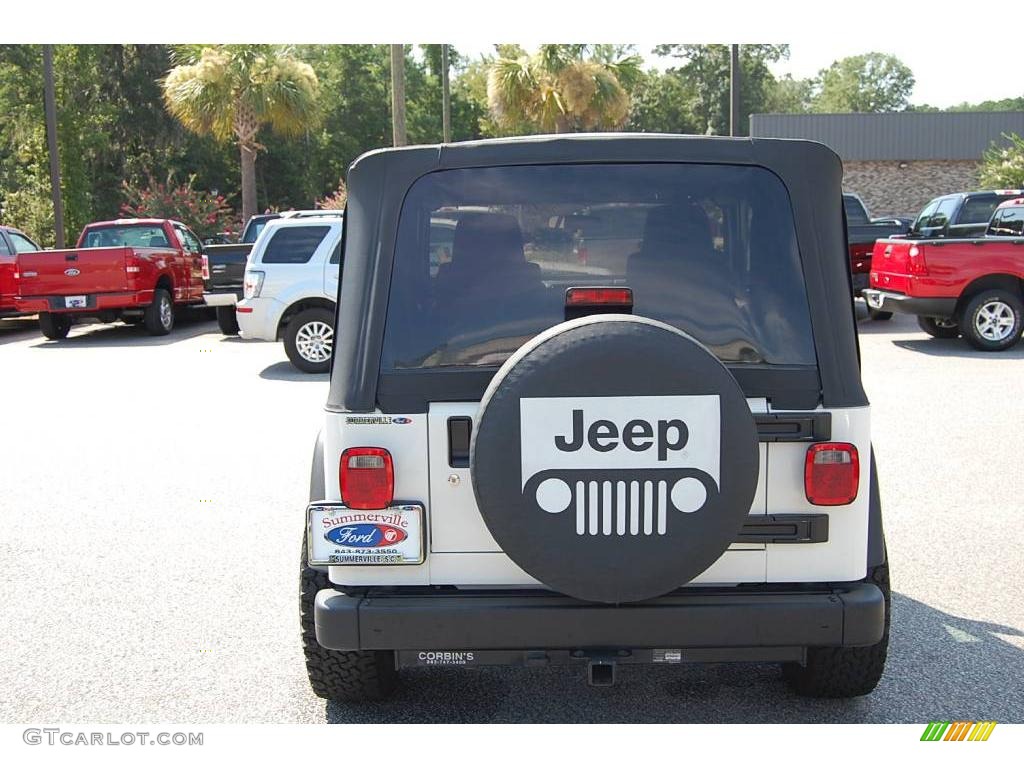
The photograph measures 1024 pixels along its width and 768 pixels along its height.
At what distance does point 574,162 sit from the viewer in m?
3.33

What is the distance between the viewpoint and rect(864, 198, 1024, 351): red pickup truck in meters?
13.0

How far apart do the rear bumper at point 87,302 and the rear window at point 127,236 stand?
206 cm

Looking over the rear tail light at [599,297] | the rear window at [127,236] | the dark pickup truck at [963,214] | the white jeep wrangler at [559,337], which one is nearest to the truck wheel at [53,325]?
the rear window at [127,236]

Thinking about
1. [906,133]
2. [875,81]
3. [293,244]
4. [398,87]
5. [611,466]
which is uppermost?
[875,81]

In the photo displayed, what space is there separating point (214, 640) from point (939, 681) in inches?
115

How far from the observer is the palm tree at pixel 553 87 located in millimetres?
30641

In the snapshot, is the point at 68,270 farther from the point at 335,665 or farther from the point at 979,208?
the point at 335,665

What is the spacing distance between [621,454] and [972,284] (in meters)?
11.6

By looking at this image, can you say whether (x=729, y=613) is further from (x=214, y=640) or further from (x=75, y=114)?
(x=75, y=114)

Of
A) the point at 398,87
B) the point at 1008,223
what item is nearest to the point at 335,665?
the point at 1008,223

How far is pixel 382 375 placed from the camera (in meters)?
3.27

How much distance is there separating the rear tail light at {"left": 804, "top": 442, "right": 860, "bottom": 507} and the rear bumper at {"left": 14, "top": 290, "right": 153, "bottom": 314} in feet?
49.4

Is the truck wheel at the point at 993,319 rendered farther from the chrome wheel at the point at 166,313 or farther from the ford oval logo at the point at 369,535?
the chrome wheel at the point at 166,313
